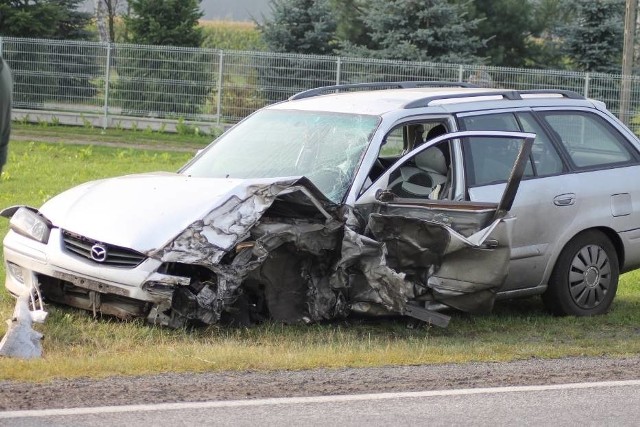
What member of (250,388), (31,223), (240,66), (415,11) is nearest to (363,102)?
(31,223)

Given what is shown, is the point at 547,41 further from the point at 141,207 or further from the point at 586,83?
the point at 141,207

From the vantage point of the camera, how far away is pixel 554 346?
8.03 m

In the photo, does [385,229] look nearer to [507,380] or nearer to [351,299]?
[351,299]

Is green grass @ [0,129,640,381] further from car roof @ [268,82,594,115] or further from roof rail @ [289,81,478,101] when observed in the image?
roof rail @ [289,81,478,101]

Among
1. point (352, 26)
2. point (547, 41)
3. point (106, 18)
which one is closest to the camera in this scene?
point (352, 26)

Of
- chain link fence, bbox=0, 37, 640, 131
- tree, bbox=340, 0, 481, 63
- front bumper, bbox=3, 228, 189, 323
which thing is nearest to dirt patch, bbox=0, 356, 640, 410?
front bumper, bbox=3, 228, 189, 323

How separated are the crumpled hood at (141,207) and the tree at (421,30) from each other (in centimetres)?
2135

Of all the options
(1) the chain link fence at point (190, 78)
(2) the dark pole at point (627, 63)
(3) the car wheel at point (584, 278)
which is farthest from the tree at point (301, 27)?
(3) the car wheel at point (584, 278)

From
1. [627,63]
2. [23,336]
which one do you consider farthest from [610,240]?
[627,63]

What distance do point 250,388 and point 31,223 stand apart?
8.55 ft

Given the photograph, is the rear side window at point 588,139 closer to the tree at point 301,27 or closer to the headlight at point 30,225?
the headlight at point 30,225

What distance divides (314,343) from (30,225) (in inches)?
87.1

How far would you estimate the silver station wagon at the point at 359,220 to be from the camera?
302 inches

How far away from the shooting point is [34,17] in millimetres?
31344
